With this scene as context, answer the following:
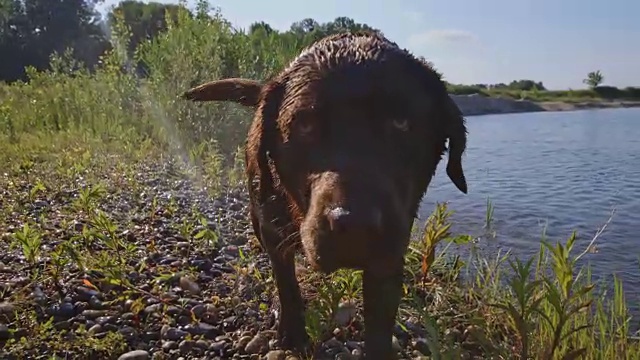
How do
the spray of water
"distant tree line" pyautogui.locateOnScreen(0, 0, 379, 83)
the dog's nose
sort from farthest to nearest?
"distant tree line" pyautogui.locateOnScreen(0, 0, 379, 83) → the spray of water → the dog's nose

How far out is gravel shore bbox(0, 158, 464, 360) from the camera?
290 centimetres

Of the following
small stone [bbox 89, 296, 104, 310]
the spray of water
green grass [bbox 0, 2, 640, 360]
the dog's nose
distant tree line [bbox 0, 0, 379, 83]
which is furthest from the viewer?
distant tree line [bbox 0, 0, 379, 83]

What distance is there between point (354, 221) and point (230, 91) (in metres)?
1.84

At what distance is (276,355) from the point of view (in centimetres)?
290

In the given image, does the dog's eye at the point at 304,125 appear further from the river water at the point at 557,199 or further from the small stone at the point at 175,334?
the small stone at the point at 175,334

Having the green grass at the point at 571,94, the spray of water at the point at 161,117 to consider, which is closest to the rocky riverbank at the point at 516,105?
the green grass at the point at 571,94

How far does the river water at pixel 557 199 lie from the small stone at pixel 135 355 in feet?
5.26

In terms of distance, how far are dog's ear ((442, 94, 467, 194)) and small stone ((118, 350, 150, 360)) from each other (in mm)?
1572

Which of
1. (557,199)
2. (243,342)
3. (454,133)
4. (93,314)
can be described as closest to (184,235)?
(93,314)

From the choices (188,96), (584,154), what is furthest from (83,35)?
(188,96)

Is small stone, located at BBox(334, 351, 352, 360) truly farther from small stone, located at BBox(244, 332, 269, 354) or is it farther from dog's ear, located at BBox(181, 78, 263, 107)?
dog's ear, located at BBox(181, 78, 263, 107)

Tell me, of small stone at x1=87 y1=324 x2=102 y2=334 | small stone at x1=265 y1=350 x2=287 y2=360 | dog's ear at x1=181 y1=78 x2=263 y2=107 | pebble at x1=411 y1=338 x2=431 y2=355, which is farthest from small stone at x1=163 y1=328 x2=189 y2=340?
dog's ear at x1=181 y1=78 x2=263 y2=107

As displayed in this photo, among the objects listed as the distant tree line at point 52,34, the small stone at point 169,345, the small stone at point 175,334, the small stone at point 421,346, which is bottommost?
the small stone at point 421,346

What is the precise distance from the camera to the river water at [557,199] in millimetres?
4969
